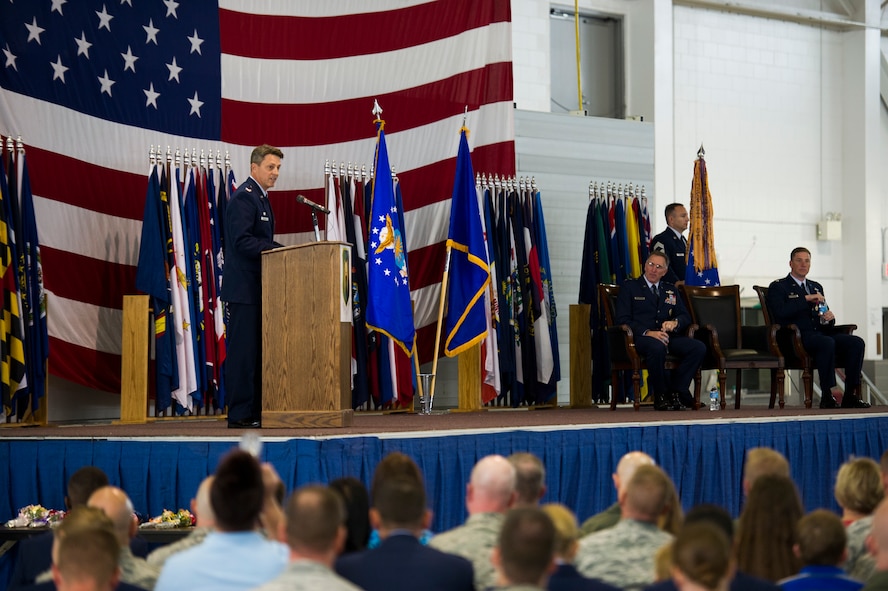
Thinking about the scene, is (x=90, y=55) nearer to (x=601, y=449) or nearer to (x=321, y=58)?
(x=321, y=58)

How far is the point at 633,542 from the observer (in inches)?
113

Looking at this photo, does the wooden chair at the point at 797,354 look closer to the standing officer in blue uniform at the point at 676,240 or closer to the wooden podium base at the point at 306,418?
the standing officer in blue uniform at the point at 676,240

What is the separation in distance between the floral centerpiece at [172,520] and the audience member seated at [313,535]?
297cm

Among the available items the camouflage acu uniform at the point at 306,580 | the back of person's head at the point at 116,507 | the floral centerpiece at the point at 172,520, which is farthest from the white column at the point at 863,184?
the camouflage acu uniform at the point at 306,580

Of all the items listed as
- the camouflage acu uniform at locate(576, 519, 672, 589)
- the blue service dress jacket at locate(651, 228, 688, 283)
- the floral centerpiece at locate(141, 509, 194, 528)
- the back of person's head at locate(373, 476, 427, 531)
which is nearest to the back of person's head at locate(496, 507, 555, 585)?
the back of person's head at locate(373, 476, 427, 531)

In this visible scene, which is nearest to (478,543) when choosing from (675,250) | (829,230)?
(675,250)

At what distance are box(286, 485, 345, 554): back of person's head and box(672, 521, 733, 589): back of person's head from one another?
686mm

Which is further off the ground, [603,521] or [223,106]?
[223,106]

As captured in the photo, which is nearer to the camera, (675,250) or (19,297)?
(19,297)

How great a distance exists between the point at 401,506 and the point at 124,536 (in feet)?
2.46

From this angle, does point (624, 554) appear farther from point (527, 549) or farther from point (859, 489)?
point (859, 489)

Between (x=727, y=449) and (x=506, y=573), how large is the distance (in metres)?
4.59

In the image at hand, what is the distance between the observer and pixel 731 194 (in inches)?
522

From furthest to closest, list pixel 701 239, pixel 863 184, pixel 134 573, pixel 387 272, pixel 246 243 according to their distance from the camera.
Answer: pixel 863 184
pixel 701 239
pixel 387 272
pixel 246 243
pixel 134 573
